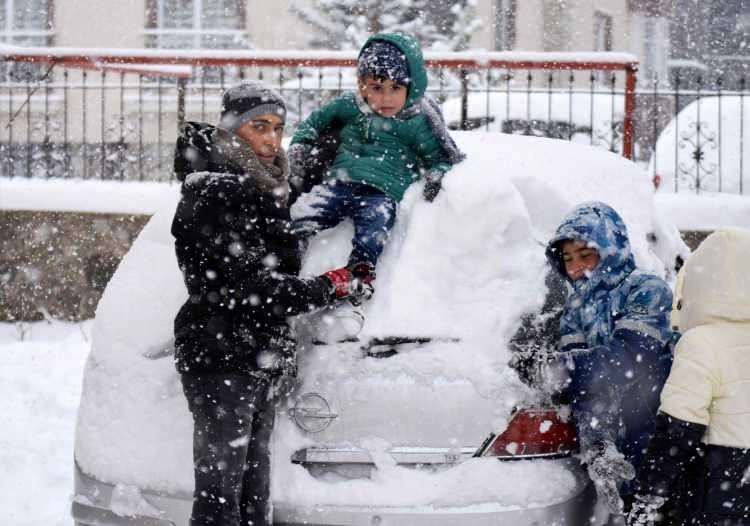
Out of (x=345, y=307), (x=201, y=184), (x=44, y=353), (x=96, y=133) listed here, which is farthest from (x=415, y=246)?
(x=96, y=133)

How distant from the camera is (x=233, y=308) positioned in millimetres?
2715

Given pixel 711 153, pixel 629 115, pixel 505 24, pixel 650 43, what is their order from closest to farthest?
pixel 629 115, pixel 711 153, pixel 505 24, pixel 650 43

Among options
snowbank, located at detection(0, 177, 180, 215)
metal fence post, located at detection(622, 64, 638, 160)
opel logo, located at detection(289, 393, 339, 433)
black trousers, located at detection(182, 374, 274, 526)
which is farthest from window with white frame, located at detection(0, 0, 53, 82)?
opel logo, located at detection(289, 393, 339, 433)

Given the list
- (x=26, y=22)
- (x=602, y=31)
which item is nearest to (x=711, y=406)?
(x=26, y=22)

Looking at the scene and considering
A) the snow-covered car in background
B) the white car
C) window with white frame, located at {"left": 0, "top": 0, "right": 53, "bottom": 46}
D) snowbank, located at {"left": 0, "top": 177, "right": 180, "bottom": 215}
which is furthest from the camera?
window with white frame, located at {"left": 0, "top": 0, "right": 53, "bottom": 46}

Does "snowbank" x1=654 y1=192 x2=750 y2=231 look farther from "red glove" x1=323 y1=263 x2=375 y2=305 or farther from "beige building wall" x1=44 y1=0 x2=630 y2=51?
"beige building wall" x1=44 y1=0 x2=630 y2=51

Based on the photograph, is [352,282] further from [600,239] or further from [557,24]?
[557,24]

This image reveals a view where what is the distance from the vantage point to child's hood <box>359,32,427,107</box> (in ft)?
11.7

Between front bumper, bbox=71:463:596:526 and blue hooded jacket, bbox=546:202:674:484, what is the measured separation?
26 centimetres

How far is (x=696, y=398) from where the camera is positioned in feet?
8.94

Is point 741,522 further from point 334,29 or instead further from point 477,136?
point 334,29

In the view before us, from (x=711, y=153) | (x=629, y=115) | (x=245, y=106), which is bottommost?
(x=711, y=153)

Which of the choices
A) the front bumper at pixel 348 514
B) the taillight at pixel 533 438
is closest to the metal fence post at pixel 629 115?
the taillight at pixel 533 438

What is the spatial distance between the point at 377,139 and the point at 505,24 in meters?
16.8
